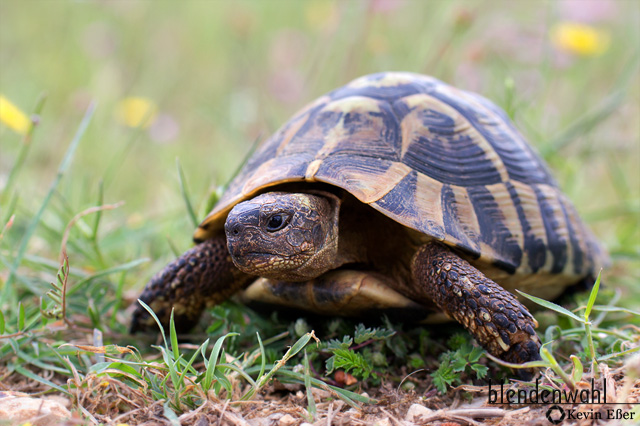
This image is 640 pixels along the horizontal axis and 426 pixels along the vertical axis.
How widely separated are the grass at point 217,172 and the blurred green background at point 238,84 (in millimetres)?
26

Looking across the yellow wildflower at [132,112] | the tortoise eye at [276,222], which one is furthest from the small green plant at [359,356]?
the yellow wildflower at [132,112]

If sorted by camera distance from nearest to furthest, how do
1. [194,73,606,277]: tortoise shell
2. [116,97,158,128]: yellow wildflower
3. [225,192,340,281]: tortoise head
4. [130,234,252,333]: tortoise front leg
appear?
[225,192,340,281]: tortoise head, [194,73,606,277]: tortoise shell, [130,234,252,333]: tortoise front leg, [116,97,158,128]: yellow wildflower

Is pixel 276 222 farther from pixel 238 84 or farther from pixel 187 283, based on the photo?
pixel 238 84

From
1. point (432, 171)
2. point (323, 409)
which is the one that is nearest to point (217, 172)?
point (432, 171)

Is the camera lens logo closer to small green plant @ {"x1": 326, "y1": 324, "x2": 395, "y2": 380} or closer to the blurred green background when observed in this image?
small green plant @ {"x1": 326, "y1": 324, "x2": 395, "y2": 380}

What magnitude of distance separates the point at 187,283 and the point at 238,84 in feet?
15.7

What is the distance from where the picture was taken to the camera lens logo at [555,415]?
5.06ft

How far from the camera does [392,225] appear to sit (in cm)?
226

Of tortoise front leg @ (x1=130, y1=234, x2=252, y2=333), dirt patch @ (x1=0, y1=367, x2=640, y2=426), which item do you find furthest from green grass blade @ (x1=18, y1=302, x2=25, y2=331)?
tortoise front leg @ (x1=130, y1=234, x2=252, y2=333)

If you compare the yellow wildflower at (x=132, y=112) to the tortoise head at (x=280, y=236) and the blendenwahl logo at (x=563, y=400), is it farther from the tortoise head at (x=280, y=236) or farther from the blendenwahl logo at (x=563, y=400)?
the blendenwahl logo at (x=563, y=400)

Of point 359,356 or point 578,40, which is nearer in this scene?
point 359,356

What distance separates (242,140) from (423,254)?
293 centimetres

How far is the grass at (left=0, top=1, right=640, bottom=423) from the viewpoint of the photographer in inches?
71.9

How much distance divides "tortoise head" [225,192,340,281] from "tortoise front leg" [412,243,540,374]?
440mm
